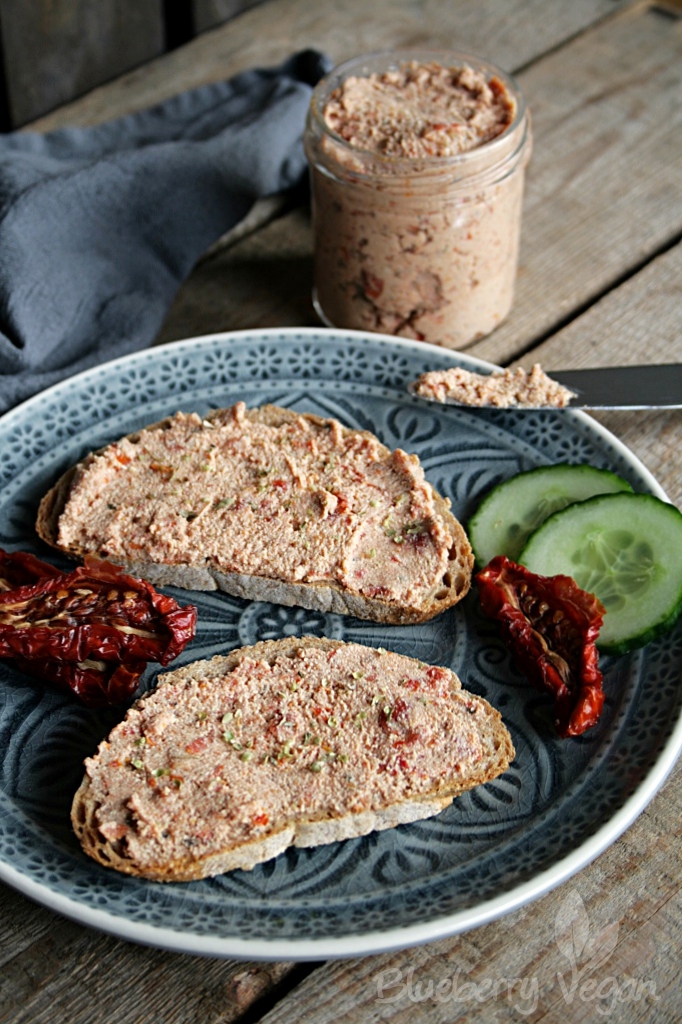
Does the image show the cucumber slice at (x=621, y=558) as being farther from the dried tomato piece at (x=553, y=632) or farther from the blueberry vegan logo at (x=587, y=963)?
the blueberry vegan logo at (x=587, y=963)

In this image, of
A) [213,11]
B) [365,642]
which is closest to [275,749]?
[365,642]

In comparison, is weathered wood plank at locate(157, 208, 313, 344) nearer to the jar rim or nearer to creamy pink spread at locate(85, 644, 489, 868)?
the jar rim

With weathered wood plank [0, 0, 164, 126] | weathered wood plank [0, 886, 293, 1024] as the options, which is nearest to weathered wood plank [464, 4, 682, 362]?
weathered wood plank [0, 0, 164, 126]

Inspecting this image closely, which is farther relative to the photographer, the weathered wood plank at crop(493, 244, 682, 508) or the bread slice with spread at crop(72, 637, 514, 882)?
the weathered wood plank at crop(493, 244, 682, 508)

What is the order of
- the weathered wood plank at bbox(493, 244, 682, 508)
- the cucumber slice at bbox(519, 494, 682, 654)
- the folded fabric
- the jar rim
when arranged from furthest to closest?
the folded fabric, the weathered wood plank at bbox(493, 244, 682, 508), the jar rim, the cucumber slice at bbox(519, 494, 682, 654)

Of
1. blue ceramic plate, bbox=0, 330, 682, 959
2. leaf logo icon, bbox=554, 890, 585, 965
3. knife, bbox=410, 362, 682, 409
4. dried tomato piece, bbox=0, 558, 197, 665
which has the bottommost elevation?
leaf logo icon, bbox=554, 890, 585, 965

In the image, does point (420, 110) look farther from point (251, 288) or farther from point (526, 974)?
point (526, 974)

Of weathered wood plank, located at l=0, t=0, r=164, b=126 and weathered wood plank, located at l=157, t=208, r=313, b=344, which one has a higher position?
weathered wood plank, located at l=0, t=0, r=164, b=126
